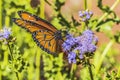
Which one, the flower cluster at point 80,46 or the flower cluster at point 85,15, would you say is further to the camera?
the flower cluster at point 85,15

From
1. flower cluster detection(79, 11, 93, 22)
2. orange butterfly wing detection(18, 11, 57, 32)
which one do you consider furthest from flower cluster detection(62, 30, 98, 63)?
orange butterfly wing detection(18, 11, 57, 32)

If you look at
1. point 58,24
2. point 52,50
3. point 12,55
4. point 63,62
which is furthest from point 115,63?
point 12,55

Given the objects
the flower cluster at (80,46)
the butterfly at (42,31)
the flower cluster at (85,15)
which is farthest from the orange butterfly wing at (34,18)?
the flower cluster at (80,46)

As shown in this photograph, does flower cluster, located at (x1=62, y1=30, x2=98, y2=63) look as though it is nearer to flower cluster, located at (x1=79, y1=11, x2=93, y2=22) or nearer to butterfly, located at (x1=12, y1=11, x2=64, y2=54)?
flower cluster, located at (x1=79, y1=11, x2=93, y2=22)

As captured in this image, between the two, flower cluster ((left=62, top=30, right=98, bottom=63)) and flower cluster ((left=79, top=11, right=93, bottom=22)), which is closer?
flower cluster ((left=62, top=30, right=98, bottom=63))

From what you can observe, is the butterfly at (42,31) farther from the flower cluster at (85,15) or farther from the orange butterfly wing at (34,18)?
the flower cluster at (85,15)

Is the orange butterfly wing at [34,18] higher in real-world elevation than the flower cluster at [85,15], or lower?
higher
